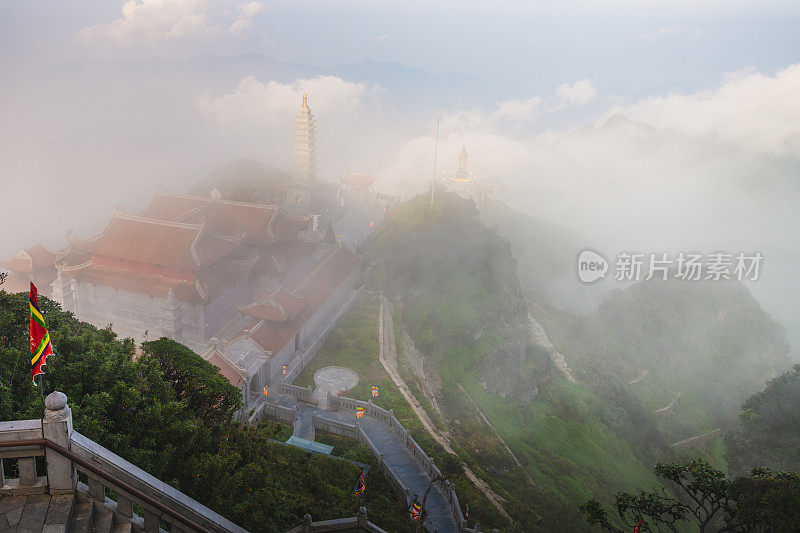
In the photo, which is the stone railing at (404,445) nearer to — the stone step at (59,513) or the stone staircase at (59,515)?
the stone staircase at (59,515)

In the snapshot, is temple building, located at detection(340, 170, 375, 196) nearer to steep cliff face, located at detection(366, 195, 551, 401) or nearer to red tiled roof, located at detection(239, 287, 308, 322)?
steep cliff face, located at detection(366, 195, 551, 401)

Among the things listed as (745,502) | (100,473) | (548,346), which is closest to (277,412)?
(100,473)

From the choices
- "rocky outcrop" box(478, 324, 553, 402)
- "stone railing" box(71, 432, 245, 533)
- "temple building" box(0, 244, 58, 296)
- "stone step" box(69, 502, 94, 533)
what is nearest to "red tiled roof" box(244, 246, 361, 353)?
"rocky outcrop" box(478, 324, 553, 402)

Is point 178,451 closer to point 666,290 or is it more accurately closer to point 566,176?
point 666,290

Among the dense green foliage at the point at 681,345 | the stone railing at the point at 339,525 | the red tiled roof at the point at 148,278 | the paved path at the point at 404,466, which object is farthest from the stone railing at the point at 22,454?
the dense green foliage at the point at 681,345

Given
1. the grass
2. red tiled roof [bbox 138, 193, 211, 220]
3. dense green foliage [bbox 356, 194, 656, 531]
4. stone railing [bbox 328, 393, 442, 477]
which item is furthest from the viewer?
red tiled roof [bbox 138, 193, 211, 220]

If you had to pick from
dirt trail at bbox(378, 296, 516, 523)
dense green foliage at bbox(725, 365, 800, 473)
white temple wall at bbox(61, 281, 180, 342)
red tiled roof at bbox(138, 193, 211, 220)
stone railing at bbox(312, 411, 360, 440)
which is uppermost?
red tiled roof at bbox(138, 193, 211, 220)

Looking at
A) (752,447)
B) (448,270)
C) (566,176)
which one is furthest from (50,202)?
(566,176)
